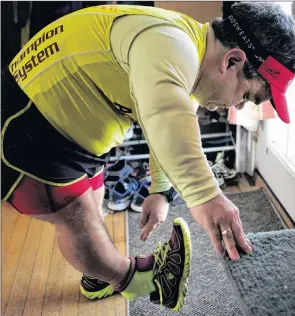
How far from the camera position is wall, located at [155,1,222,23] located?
214 centimetres

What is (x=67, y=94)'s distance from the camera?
1.07m

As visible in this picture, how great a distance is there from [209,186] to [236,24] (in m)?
0.42

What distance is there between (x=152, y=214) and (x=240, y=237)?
0.44 m

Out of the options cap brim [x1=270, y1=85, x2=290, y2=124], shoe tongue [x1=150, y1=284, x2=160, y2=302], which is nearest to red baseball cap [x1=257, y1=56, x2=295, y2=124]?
cap brim [x1=270, y1=85, x2=290, y2=124]

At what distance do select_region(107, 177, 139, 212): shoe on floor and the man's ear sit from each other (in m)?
1.20

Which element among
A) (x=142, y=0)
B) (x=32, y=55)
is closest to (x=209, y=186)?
(x=32, y=55)

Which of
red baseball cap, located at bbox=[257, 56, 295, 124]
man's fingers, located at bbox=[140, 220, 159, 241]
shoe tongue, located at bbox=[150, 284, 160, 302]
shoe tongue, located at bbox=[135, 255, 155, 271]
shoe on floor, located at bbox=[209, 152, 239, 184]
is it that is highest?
red baseball cap, located at bbox=[257, 56, 295, 124]

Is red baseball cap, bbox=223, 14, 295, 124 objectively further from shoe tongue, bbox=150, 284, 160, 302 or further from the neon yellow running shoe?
shoe tongue, bbox=150, 284, 160, 302

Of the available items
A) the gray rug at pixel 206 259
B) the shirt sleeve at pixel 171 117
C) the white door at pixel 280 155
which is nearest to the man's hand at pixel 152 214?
the gray rug at pixel 206 259

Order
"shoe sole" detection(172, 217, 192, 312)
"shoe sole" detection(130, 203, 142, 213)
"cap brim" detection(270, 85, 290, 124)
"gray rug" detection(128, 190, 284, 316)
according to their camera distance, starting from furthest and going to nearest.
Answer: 1. "shoe sole" detection(130, 203, 142, 213)
2. "gray rug" detection(128, 190, 284, 316)
3. "shoe sole" detection(172, 217, 192, 312)
4. "cap brim" detection(270, 85, 290, 124)

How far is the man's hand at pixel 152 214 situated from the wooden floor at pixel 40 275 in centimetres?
39

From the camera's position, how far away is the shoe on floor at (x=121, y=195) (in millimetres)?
2107

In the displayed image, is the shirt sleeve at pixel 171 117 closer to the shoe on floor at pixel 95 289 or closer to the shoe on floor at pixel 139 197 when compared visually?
the shoe on floor at pixel 95 289

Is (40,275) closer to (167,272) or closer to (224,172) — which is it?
(167,272)
